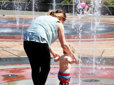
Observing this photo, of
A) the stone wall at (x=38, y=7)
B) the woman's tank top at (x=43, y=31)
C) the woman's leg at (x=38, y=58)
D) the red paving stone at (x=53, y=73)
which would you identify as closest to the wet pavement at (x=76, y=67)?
the red paving stone at (x=53, y=73)

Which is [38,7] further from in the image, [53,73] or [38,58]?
[38,58]

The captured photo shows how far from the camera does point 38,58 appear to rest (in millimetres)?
3924

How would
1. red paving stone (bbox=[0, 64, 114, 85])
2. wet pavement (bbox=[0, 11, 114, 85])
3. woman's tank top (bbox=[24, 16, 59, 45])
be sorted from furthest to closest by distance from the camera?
red paving stone (bbox=[0, 64, 114, 85])
wet pavement (bbox=[0, 11, 114, 85])
woman's tank top (bbox=[24, 16, 59, 45])

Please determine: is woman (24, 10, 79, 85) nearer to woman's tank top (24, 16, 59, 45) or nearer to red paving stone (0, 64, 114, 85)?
woman's tank top (24, 16, 59, 45)

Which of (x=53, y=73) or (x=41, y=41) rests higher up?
(x=41, y=41)

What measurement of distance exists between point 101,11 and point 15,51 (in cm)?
2415

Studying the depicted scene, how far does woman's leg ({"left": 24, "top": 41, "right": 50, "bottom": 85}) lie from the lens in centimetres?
387

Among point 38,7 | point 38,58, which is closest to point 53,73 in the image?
point 38,58

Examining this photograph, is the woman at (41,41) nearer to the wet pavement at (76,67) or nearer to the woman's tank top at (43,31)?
the woman's tank top at (43,31)

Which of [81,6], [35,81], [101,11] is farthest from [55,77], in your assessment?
[101,11]

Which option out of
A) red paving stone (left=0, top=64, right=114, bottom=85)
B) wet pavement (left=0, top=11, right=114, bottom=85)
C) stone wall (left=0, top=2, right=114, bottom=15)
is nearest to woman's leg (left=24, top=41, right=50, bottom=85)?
wet pavement (left=0, top=11, right=114, bottom=85)

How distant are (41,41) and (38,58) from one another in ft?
0.75

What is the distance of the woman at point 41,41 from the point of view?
3.85 meters

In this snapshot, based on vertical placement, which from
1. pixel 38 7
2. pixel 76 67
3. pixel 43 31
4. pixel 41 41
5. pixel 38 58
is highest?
pixel 43 31
